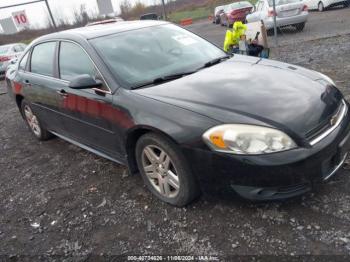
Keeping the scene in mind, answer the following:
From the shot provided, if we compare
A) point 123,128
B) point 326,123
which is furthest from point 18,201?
point 326,123

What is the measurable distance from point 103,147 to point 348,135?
231 cm

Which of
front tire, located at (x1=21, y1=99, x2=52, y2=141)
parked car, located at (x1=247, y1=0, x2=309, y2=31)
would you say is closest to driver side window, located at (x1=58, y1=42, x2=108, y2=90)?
front tire, located at (x1=21, y1=99, x2=52, y2=141)

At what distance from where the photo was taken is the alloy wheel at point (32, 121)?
5195 millimetres

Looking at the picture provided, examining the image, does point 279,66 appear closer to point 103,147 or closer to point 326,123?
point 326,123

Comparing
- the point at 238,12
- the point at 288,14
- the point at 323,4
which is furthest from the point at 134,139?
the point at 323,4

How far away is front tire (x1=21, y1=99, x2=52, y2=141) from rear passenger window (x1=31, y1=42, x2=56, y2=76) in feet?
2.17

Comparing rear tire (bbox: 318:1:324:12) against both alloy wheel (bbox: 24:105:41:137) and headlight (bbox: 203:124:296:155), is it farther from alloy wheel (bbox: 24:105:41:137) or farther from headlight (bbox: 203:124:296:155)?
headlight (bbox: 203:124:296:155)

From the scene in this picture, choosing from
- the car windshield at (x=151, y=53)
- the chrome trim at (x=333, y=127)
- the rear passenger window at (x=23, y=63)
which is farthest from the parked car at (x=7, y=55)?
the chrome trim at (x=333, y=127)

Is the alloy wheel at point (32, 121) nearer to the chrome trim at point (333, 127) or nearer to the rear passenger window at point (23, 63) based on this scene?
the rear passenger window at point (23, 63)

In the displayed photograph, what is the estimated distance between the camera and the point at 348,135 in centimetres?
284

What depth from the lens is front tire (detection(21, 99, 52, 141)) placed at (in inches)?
202

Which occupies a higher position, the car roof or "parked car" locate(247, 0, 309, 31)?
the car roof

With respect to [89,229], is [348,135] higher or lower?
higher

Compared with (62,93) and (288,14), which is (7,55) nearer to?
(288,14)
